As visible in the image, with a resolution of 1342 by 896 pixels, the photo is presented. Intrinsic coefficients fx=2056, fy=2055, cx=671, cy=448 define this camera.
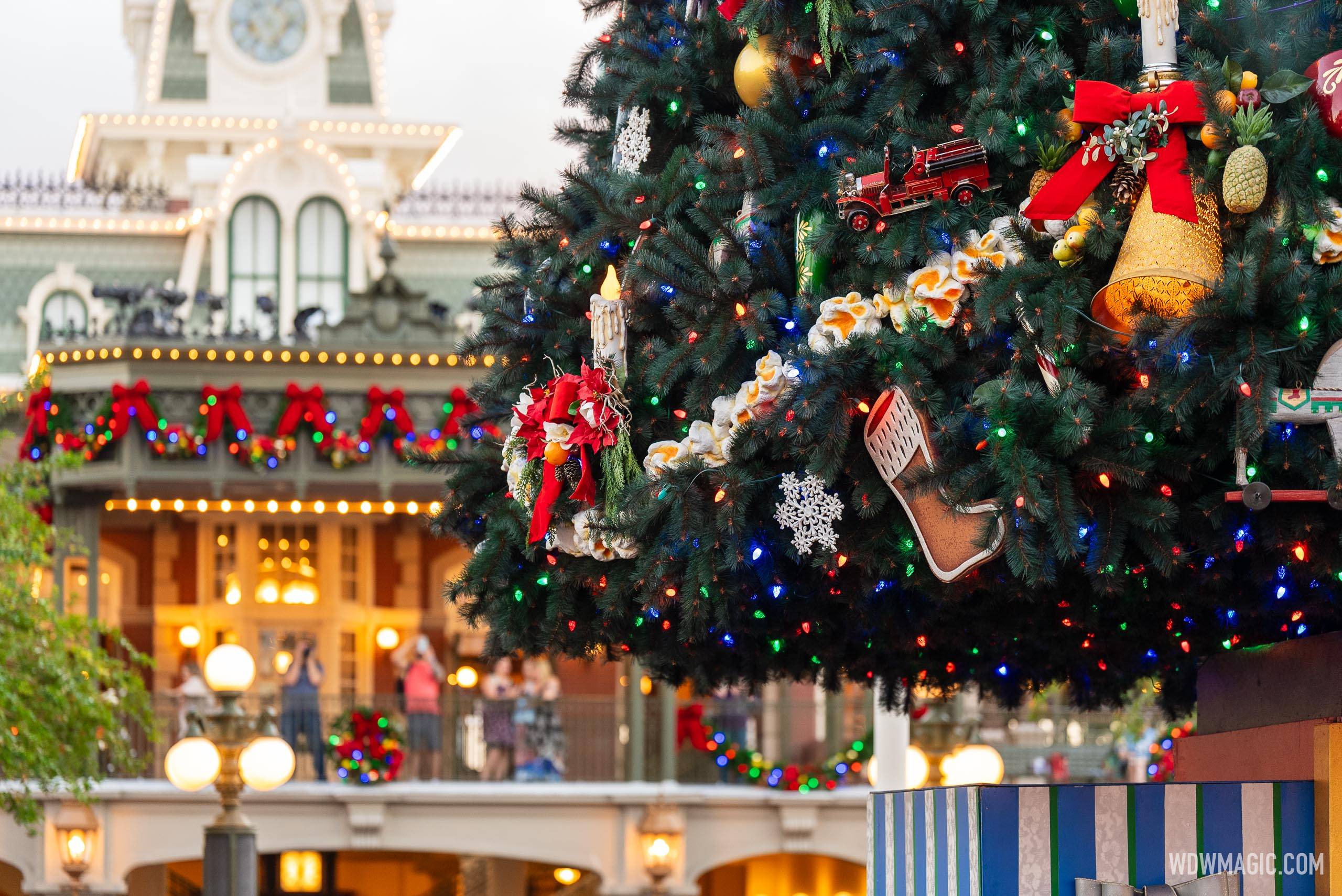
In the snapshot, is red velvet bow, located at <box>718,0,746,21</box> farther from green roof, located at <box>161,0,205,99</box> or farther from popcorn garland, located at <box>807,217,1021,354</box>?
green roof, located at <box>161,0,205,99</box>

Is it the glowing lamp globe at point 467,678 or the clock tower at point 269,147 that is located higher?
the clock tower at point 269,147

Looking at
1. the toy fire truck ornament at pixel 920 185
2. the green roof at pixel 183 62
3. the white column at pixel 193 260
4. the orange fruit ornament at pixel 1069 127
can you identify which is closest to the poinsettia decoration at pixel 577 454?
the toy fire truck ornament at pixel 920 185

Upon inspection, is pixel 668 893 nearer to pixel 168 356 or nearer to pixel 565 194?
pixel 168 356

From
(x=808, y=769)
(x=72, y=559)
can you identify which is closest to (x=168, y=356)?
(x=72, y=559)

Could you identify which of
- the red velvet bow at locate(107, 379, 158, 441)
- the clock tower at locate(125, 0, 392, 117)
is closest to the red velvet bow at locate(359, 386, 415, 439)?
the red velvet bow at locate(107, 379, 158, 441)

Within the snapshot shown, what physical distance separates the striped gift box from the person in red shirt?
514 inches

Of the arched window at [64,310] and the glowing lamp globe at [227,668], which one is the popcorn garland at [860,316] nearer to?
the glowing lamp globe at [227,668]

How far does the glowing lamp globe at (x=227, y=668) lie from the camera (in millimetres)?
Answer: 11438

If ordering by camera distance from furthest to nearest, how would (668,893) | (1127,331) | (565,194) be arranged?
(668,893)
(565,194)
(1127,331)

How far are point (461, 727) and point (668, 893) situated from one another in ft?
7.90

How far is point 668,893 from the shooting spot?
59.9 feet

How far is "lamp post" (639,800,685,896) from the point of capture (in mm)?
18203

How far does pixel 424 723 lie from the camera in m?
18.5

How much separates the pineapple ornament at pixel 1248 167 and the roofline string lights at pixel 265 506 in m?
14.0
